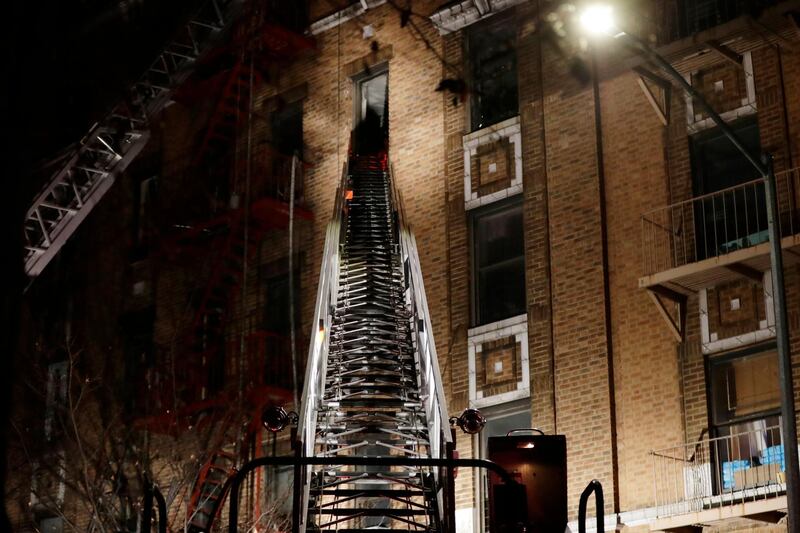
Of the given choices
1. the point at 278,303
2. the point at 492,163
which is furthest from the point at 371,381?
the point at 278,303

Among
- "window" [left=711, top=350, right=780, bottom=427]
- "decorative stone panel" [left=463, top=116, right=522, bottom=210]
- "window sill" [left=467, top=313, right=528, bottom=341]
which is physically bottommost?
"window" [left=711, top=350, right=780, bottom=427]

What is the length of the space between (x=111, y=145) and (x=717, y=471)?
12.9m

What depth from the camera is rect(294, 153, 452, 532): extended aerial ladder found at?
12297 mm

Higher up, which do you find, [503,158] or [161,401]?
[503,158]

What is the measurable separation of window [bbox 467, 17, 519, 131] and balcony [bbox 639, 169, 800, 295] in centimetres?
421

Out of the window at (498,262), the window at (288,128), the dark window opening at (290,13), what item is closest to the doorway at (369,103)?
the window at (288,128)

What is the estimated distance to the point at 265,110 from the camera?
25.3 m

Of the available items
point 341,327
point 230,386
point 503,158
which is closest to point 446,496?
point 341,327

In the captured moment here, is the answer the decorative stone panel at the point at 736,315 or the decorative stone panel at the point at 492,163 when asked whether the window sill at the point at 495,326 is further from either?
the decorative stone panel at the point at 736,315

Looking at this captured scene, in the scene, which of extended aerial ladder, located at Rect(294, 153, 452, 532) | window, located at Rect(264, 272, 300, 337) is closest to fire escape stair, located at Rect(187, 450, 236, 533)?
extended aerial ladder, located at Rect(294, 153, 452, 532)

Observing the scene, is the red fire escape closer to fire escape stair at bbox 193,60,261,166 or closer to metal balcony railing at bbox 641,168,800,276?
fire escape stair at bbox 193,60,261,166

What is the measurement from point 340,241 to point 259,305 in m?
4.45

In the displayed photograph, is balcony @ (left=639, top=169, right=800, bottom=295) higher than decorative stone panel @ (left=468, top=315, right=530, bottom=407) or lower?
higher

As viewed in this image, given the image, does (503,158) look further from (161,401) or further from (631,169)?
(161,401)
